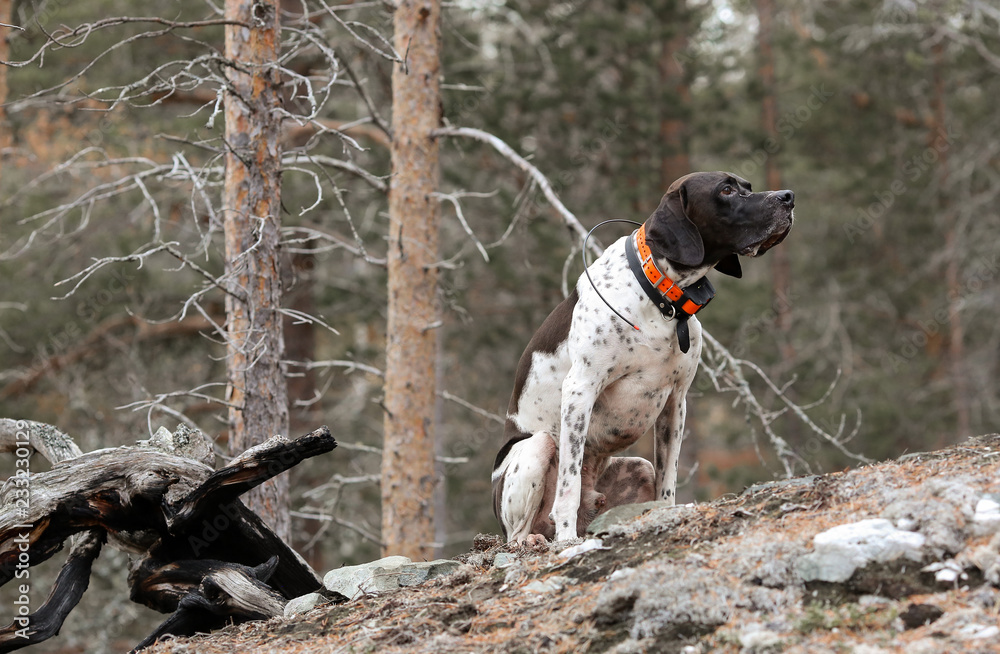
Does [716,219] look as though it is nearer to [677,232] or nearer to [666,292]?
[677,232]

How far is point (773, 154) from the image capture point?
49.9 ft

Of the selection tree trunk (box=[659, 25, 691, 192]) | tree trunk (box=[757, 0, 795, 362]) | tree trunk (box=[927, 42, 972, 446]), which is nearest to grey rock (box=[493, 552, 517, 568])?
tree trunk (box=[659, 25, 691, 192])

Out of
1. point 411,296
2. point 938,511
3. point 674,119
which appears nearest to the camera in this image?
point 938,511

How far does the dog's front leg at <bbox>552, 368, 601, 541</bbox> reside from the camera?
501 cm

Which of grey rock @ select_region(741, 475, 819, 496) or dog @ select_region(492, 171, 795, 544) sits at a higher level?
dog @ select_region(492, 171, 795, 544)

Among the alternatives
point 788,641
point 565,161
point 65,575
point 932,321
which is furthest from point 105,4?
point 932,321

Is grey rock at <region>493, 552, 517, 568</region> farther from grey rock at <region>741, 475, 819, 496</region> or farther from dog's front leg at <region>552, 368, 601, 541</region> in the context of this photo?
grey rock at <region>741, 475, 819, 496</region>

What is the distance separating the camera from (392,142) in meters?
7.82

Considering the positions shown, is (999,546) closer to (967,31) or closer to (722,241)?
(722,241)

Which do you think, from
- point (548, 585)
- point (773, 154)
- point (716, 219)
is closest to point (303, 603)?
point (548, 585)

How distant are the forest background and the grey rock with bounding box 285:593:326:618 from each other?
14.1 ft

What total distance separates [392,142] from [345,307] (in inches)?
203

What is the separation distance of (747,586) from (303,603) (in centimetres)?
240

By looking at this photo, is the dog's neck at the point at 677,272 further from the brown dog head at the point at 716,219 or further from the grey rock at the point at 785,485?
the grey rock at the point at 785,485
